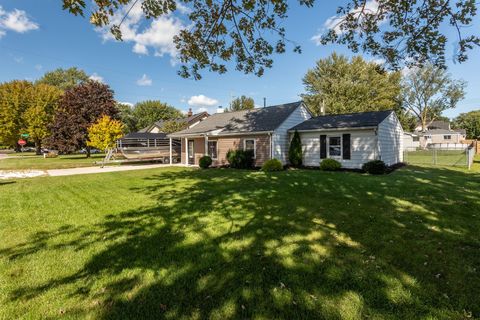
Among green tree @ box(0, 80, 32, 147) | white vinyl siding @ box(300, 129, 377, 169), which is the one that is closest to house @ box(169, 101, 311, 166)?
white vinyl siding @ box(300, 129, 377, 169)

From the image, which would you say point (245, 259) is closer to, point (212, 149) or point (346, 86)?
point (212, 149)

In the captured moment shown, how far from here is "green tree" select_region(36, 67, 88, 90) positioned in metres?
56.3

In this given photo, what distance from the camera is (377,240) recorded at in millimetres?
4105

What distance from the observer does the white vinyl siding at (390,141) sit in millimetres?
13820

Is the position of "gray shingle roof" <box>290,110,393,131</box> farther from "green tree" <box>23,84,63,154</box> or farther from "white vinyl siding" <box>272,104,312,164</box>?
"green tree" <box>23,84,63,154</box>

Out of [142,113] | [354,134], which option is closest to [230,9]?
[354,134]

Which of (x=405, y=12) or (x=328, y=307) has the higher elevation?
(x=405, y=12)

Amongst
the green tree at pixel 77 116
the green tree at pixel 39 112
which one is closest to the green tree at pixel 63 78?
the green tree at pixel 39 112

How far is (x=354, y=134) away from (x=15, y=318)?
14.8 m

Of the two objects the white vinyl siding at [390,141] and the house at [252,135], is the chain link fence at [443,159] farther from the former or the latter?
the house at [252,135]

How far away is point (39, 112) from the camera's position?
36531 millimetres

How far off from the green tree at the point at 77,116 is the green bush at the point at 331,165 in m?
24.8

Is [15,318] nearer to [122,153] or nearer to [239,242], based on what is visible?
[239,242]

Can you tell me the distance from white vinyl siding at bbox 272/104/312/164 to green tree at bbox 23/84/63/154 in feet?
116
